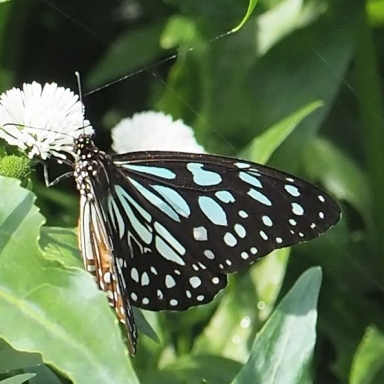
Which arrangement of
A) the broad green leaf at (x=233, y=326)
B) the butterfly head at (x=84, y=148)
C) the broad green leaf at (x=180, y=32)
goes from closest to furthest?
the butterfly head at (x=84, y=148) → the broad green leaf at (x=233, y=326) → the broad green leaf at (x=180, y=32)

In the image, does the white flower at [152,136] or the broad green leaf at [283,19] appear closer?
the white flower at [152,136]

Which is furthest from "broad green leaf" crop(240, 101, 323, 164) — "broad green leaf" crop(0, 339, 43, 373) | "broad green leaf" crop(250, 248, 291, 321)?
"broad green leaf" crop(0, 339, 43, 373)

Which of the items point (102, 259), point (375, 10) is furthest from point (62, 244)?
point (375, 10)

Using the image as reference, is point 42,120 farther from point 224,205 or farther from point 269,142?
point 269,142

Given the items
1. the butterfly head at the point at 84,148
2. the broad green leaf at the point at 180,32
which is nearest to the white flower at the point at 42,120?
the butterfly head at the point at 84,148

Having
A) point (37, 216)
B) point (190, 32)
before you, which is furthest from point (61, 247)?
point (190, 32)

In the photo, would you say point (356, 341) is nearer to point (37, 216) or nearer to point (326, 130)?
point (326, 130)

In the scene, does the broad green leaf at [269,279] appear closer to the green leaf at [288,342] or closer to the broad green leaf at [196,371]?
the broad green leaf at [196,371]
